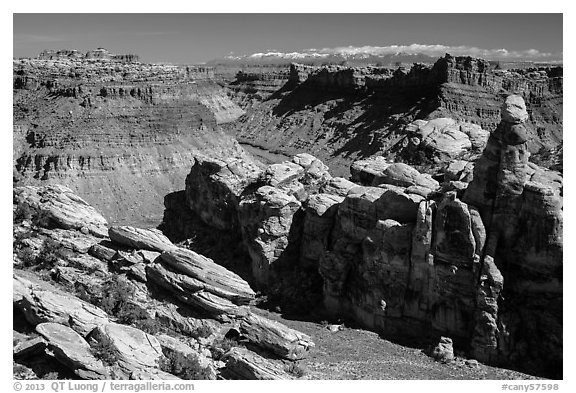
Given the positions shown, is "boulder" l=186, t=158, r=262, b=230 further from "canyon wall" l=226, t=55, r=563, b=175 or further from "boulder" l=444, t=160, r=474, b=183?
"canyon wall" l=226, t=55, r=563, b=175

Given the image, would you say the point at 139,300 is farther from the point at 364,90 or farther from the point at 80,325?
the point at 364,90

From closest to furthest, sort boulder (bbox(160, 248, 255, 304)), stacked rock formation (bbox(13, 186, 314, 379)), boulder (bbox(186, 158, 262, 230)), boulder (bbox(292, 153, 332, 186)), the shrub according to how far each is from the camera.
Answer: stacked rock formation (bbox(13, 186, 314, 379)) → the shrub → boulder (bbox(160, 248, 255, 304)) → boulder (bbox(292, 153, 332, 186)) → boulder (bbox(186, 158, 262, 230))

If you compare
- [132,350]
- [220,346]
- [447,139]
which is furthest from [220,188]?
[132,350]

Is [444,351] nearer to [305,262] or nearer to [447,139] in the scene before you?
[305,262]

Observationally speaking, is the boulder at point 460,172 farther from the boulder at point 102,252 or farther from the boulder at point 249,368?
the boulder at point 102,252

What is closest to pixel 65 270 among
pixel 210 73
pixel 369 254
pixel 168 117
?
pixel 369 254

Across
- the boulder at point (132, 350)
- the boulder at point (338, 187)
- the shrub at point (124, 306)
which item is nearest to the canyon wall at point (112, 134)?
the boulder at point (338, 187)

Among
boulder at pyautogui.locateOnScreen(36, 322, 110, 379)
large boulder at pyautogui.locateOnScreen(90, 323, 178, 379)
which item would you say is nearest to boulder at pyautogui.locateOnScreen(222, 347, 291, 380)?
large boulder at pyautogui.locateOnScreen(90, 323, 178, 379)
